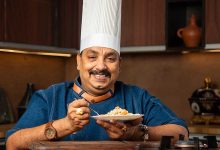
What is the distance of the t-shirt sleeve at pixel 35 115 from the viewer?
1.55 m

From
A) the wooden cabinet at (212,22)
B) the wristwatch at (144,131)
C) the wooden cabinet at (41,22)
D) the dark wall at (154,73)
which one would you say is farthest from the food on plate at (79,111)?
the dark wall at (154,73)

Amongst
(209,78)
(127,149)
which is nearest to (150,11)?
(209,78)

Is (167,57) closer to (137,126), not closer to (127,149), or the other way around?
(137,126)

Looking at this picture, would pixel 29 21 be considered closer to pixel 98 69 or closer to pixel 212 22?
pixel 212 22

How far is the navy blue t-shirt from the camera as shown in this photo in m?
1.59

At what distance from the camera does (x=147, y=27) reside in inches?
134

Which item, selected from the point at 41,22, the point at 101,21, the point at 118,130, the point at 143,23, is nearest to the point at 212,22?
the point at 143,23

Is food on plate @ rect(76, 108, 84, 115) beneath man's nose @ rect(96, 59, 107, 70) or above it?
beneath

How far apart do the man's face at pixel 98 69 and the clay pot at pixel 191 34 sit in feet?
5.53

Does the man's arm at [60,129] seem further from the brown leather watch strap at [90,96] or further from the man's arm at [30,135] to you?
the brown leather watch strap at [90,96]

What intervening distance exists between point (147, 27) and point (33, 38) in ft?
2.78

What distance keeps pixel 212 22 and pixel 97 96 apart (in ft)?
5.69

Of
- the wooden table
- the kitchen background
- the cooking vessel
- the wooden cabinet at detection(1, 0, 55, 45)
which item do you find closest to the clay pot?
the kitchen background

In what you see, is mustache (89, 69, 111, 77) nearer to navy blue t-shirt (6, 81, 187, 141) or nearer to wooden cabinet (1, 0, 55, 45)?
navy blue t-shirt (6, 81, 187, 141)
